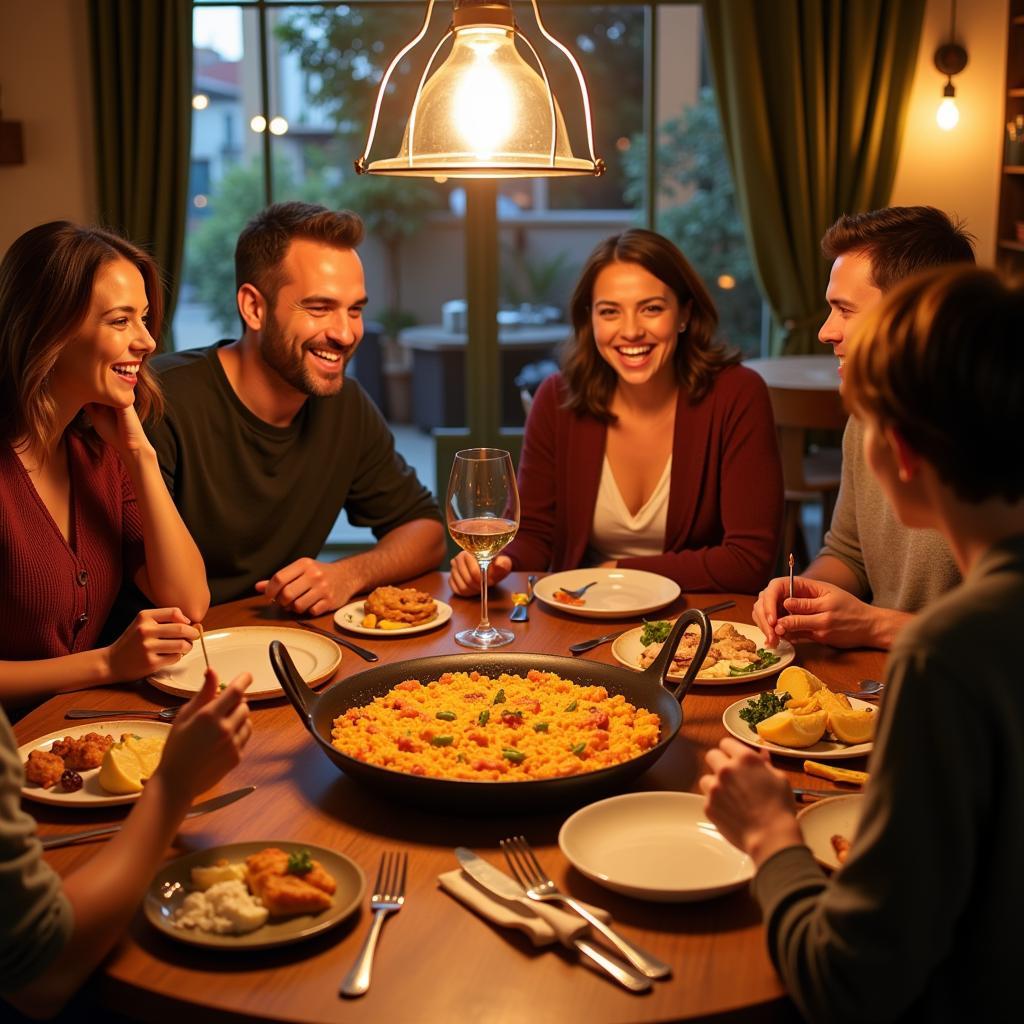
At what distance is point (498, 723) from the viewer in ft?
5.17

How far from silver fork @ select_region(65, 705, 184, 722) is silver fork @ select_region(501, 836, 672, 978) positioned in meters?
0.59

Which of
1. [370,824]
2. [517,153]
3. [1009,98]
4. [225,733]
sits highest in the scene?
[1009,98]

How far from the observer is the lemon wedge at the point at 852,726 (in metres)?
1.56

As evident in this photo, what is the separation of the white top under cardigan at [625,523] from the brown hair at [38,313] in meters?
1.27

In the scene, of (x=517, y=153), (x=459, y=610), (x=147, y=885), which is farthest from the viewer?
(x=459, y=610)

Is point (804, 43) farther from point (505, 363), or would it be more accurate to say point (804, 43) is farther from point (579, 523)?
point (579, 523)

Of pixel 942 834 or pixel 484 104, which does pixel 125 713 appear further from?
pixel 942 834

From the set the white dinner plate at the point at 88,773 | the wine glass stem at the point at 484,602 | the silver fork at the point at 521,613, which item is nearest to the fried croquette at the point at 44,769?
the white dinner plate at the point at 88,773

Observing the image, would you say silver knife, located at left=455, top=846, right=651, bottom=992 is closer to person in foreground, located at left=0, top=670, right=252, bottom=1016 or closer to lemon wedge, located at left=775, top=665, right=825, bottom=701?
person in foreground, located at left=0, top=670, right=252, bottom=1016

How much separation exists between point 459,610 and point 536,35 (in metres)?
3.48

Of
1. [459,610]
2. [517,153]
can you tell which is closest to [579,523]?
[459,610]

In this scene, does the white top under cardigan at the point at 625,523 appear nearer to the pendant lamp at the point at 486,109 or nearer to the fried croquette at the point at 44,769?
the pendant lamp at the point at 486,109

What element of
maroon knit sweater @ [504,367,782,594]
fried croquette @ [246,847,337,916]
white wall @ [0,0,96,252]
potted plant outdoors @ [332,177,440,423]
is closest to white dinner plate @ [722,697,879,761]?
fried croquette @ [246,847,337,916]

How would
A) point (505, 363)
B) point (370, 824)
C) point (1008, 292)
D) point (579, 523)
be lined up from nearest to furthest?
point (1008, 292) < point (370, 824) < point (579, 523) < point (505, 363)
